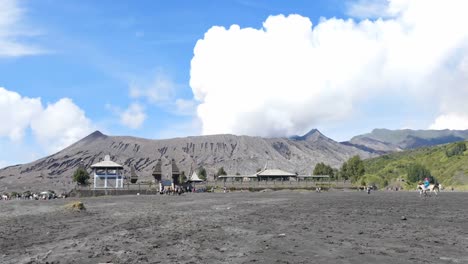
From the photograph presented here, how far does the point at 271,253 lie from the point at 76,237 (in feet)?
35.2

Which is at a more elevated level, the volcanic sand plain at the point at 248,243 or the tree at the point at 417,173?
the tree at the point at 417,173

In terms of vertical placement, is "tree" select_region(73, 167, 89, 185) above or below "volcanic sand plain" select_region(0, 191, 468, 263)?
above

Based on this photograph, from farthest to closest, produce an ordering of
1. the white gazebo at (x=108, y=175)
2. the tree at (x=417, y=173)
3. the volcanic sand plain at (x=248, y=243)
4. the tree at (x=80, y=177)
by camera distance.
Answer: the tree at (x=80, y=177) < the tree at (x=417, y=173) < the white gazebo at (x=108, y=175) < the volcanic sand plain at (x=248, y=243)

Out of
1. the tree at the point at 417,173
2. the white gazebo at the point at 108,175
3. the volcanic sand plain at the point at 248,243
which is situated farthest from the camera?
the tree at the point at 417,173

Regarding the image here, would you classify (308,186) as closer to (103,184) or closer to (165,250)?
(103,184)

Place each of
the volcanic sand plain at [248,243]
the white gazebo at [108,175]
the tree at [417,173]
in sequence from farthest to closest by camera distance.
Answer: the tree at [417,173]
the white gazebo at [108,175]
the volcanic sand plain at [248,243]

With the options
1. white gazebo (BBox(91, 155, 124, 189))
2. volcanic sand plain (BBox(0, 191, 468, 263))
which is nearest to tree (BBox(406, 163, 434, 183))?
white gazebo (BBox(91, 155, 124, 189))

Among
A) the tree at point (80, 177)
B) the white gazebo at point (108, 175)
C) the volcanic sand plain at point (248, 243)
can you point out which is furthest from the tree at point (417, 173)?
the volcanic sand plain at point (248, 243)

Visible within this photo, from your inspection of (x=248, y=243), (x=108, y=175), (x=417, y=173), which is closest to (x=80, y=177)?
(x=108, y=175)

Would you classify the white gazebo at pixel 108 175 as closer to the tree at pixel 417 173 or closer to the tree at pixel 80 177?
the tree at pixel 80 177

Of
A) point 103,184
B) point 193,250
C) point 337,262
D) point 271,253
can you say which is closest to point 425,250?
point 337,262

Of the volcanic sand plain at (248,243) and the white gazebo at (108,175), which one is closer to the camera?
the volcanic sand plain at (248,243)

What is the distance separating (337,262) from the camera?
45.6 ft

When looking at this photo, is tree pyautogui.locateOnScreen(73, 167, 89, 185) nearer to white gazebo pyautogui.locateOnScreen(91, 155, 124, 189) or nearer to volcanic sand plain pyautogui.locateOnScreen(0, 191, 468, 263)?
white gazebo pyautogui.locateOnScreen(91, 155, 124, 189)
